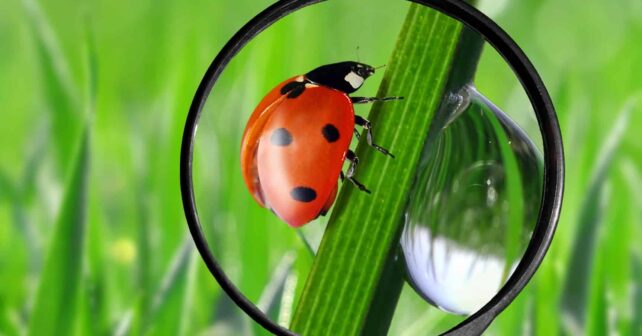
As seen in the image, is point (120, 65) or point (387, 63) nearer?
point (387, 63)

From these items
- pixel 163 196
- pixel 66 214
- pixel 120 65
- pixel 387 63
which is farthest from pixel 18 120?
pixel 387 63

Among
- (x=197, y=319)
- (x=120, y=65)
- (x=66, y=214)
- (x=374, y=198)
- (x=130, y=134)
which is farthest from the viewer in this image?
(x=120, y=65)

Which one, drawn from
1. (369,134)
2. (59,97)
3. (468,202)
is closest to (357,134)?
(369,134)

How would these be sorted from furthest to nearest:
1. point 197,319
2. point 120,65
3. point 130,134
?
point 120,65
point 130,134
point 197,319

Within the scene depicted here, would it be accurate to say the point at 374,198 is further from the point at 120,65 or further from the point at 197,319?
the point at 120,65

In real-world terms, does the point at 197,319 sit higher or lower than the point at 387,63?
lower

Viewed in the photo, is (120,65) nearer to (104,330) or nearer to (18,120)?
(18,120)

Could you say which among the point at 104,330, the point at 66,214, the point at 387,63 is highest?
the point at 387,63
